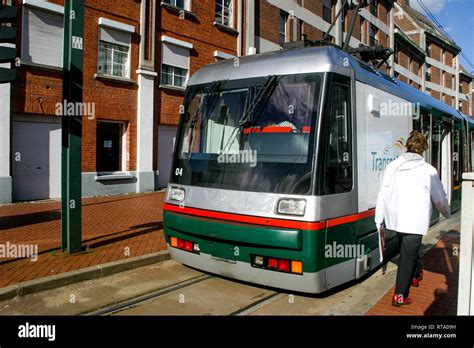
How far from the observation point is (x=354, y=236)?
15.9 feet

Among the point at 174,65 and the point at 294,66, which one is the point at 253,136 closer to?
the point at 294,66

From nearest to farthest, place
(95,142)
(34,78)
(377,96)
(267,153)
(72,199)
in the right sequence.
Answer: (267,153) → (377,96) → (72,199) → (34,78) → (95,142)

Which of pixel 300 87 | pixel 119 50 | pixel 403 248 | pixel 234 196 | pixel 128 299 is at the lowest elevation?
pixel 128 299

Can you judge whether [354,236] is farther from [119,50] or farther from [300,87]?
[119,50]

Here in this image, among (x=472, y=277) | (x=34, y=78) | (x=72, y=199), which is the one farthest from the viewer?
(x=34, y=78)

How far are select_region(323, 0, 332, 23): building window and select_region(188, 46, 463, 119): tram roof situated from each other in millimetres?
20486

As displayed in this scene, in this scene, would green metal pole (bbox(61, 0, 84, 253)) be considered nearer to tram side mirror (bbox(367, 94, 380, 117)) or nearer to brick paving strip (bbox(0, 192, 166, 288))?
brick paving strip (bbox(0, 192, 166, 288))

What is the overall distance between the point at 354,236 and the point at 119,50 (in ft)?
37.9

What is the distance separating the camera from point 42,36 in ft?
38.7

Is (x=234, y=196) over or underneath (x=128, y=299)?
over

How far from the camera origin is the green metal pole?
6.13 metres

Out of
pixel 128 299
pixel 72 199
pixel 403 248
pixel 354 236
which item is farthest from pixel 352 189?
pixel 72 199

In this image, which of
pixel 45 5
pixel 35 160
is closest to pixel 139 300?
pixel 35 160
